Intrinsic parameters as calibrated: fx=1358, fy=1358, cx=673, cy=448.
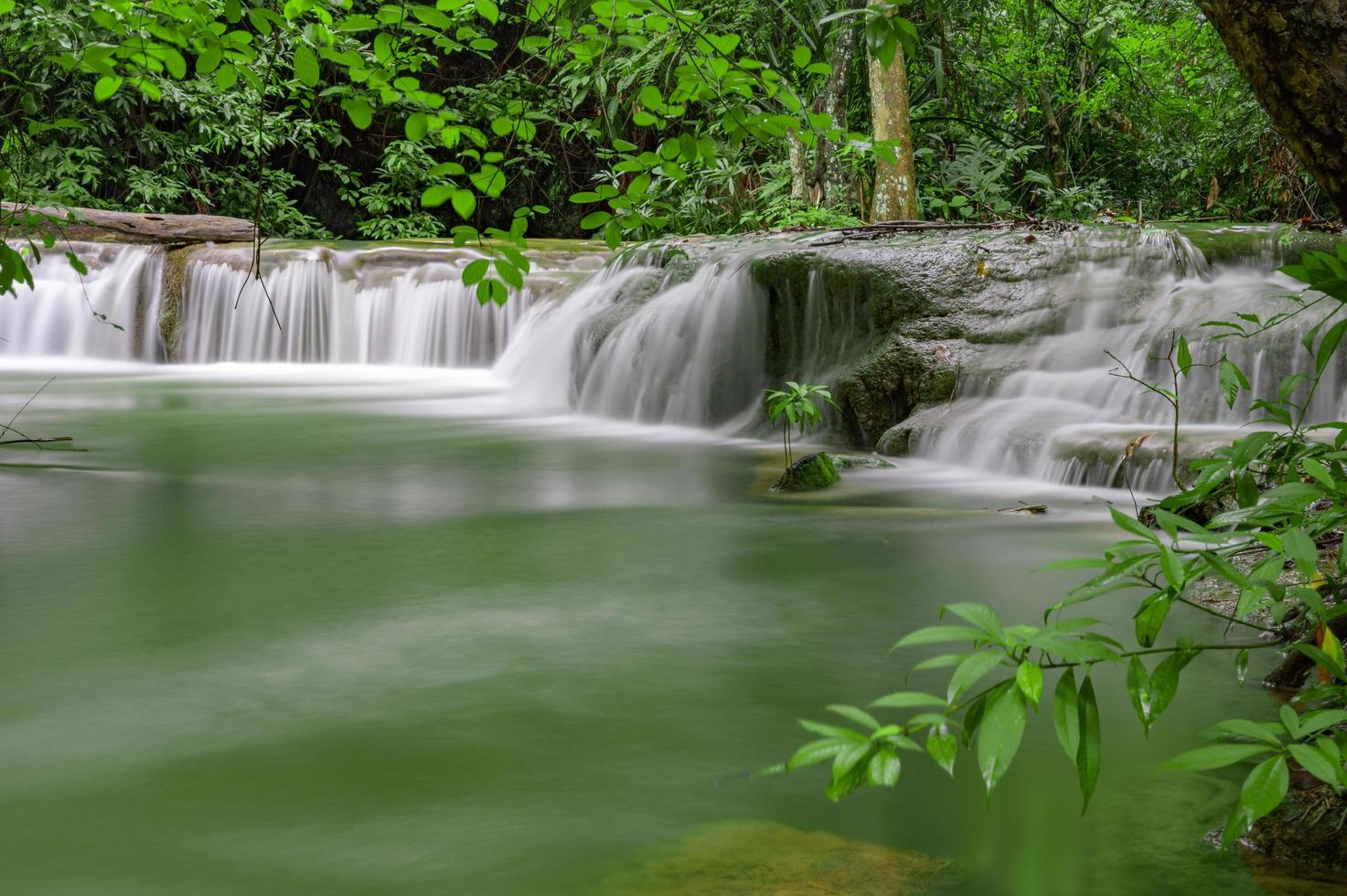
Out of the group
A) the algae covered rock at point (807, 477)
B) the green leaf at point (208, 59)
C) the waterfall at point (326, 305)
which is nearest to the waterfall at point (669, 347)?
the algae covered rock at point (807, 477)

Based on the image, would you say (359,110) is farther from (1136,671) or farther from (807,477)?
(807,477)

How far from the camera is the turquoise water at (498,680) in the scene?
2125mm

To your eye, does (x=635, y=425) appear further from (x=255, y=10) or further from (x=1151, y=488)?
(x=255, y=10)

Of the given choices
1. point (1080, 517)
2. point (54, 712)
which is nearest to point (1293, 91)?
point (54, 712)

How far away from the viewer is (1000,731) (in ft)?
4.22

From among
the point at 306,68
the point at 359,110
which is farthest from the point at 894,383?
the point at 306,68

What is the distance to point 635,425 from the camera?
27.0 feet

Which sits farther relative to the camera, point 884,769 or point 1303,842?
point 1303,842

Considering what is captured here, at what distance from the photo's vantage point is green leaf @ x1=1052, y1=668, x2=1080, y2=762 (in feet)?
4.30

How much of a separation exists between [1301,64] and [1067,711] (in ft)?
3.56

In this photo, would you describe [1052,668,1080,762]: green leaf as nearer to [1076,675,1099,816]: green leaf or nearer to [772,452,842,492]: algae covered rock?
[1076,675,1099,816]: green leaf

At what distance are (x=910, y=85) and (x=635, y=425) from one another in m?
6.69

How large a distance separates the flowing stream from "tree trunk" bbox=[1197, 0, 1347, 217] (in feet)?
3.28

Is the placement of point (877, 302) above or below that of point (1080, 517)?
above
